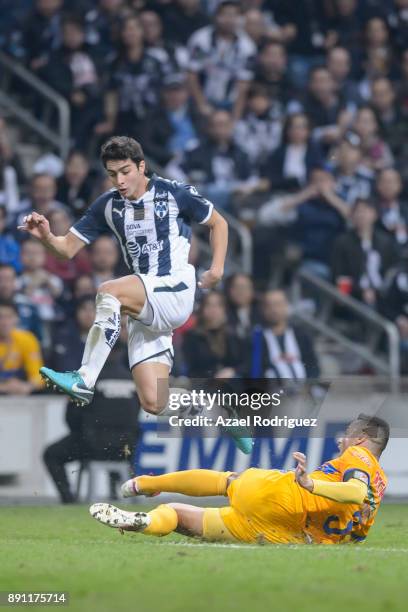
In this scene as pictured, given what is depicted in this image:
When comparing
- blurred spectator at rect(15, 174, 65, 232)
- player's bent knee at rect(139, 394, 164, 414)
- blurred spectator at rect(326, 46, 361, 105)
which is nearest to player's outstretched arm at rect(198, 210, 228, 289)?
player's bent knee at rect(139, 394, 164, 414)

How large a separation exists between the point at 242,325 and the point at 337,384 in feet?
5.31

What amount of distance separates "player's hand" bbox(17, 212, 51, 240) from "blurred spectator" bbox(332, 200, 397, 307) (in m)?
7.44

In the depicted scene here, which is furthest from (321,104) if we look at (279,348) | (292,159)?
(279,348)

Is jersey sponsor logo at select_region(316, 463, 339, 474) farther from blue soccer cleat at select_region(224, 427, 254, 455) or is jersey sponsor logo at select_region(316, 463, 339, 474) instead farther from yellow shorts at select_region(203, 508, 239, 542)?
blue soccer cleat at select_region(224, 427, 254, 455)

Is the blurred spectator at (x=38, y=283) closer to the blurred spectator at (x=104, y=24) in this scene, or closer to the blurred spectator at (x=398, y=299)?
the blurred spectator at (x=104, y=24)

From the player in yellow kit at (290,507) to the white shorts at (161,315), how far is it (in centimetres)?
145

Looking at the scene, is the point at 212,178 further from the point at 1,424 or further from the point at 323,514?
the point at 323,514

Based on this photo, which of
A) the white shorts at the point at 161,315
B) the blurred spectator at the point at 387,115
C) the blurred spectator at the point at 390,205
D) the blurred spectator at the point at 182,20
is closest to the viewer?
the white shorts at the point at 161,315

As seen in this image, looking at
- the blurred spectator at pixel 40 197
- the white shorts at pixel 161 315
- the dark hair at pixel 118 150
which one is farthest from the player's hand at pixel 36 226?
the blurred spectator at pixel 40 197

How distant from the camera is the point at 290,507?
8.51m

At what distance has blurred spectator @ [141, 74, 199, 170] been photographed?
57.0ft

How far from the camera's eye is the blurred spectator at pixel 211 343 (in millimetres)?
14391

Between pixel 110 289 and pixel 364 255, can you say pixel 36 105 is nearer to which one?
pixel 364 255

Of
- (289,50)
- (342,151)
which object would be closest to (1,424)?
(342,151)
